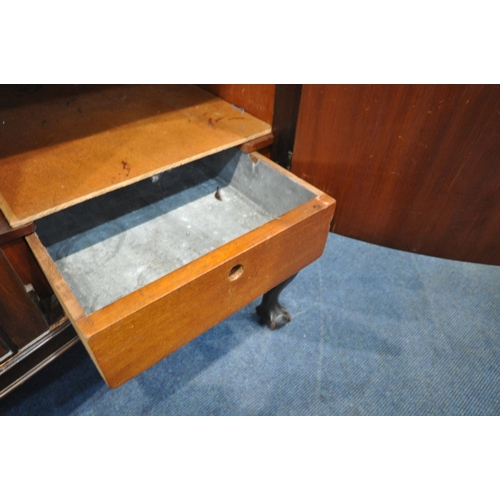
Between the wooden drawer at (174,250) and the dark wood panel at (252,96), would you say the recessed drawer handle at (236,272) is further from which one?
the dark wood panel at (252,96)

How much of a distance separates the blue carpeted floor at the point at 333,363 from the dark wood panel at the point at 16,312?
0.81 feet

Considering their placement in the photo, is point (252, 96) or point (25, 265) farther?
point (252, 96)

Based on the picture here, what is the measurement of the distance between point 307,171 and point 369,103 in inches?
6.8

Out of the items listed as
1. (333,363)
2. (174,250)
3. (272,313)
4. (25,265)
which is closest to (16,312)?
(25,265)

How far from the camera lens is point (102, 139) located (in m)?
0.66

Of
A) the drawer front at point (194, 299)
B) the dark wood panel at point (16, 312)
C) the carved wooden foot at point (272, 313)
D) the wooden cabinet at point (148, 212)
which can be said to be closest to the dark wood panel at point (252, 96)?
the wooden cabinet at point (148, 212)

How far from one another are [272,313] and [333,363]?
6.6 inches

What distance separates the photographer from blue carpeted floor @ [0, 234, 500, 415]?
2.55 feet

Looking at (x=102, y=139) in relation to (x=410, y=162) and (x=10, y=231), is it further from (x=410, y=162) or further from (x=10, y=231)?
(x=410, y=162)

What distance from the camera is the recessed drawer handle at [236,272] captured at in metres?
0.54

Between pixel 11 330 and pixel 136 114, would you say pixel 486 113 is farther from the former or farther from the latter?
pixel 11 330

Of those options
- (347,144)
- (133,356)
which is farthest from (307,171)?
(133,356)

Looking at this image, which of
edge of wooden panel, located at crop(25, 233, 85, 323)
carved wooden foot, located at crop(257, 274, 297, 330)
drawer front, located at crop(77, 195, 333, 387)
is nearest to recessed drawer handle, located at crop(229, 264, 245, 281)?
drawer front, located at crop(77, 195, 333, 387)

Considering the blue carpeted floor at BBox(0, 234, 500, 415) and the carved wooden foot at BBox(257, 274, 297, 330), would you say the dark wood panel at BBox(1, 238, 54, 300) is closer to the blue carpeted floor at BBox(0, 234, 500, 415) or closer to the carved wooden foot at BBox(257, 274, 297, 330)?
the blue carpeted floor at BBox(0, 234, 500, 415)
